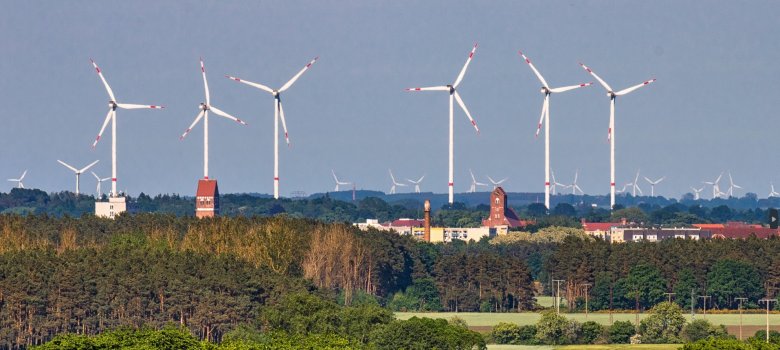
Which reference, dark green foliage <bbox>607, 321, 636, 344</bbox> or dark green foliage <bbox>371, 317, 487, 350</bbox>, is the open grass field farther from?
dark green foliage <bbox>371, 317, 487, 350</bbox>

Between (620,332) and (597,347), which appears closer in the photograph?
(597,347)

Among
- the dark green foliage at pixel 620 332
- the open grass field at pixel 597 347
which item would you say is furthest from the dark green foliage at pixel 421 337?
the dark green foliage at pixel 620 332

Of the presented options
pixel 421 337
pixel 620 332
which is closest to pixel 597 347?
pixel 620 332

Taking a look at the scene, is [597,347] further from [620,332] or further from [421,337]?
[421,337]

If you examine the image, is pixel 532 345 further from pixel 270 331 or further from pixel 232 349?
pixel 232 349

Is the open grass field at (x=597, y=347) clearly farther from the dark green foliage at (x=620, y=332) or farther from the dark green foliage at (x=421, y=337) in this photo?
the dark green foliage at (x=421, y=337)

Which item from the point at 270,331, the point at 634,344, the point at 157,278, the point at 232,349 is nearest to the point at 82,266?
the point at 157,278
